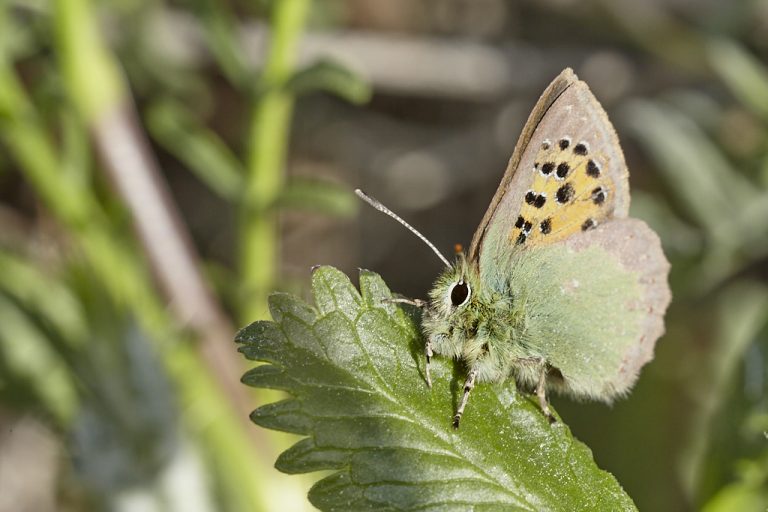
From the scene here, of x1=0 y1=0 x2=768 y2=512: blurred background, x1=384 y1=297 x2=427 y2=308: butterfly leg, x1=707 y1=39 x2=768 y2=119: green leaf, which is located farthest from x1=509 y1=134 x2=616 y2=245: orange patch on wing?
x1=707 y1=39 x2=768 y2=119: green leaf

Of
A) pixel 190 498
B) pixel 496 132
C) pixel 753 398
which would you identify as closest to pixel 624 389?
pixel 753 398

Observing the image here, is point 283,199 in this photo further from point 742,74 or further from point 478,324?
point 742,74

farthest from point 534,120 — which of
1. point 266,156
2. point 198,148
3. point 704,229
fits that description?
point 704,229

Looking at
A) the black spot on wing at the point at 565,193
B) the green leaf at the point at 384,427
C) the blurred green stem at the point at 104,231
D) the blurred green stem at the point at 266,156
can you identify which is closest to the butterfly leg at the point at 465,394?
the green leaf at the point at 384,427

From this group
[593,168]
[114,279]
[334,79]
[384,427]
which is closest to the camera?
[384,427]

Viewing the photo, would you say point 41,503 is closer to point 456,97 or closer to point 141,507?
point 141,507

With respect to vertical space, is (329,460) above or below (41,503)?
below
